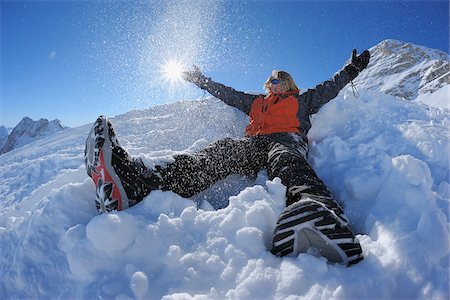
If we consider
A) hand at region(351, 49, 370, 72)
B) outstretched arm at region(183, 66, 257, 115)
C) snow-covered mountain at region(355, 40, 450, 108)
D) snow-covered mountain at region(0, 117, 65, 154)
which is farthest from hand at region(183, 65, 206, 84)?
snow-covered mountain at region(0, 117, 65, 154)

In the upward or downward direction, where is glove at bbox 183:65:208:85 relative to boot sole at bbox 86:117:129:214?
upward

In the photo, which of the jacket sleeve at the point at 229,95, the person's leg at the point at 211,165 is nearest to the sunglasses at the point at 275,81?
the jacket sleeve at the point at 229,95

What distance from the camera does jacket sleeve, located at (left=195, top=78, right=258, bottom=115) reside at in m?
4.19

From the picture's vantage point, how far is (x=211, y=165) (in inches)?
105

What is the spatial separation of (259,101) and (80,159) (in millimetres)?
2227

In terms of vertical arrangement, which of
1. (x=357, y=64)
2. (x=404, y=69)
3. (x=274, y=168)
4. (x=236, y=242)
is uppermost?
(x=404, y=69)

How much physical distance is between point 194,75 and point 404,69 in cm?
16787

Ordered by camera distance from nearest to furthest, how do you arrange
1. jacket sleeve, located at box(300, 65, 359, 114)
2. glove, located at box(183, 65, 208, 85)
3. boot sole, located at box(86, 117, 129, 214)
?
boot sole, located at box(86, 117, 129, 214)
jacket sleeve, located at box(300, 65, 359, 114)
glove, located at box(183, 65, 208, 85)

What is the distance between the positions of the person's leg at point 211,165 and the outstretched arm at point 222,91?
1.18 metres

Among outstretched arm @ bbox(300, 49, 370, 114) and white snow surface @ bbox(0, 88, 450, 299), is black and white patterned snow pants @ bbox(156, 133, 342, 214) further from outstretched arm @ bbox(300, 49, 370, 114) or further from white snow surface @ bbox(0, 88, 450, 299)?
outstretched arm @ bbox(300, 49, 370, 114)

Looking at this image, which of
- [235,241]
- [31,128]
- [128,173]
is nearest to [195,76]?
[128,173]

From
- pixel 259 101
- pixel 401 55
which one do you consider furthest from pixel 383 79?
pixel 259 101

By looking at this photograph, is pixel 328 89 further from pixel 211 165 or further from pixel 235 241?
pixel 235 241

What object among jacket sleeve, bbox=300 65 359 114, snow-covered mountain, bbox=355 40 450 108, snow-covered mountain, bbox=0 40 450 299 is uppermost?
snow-covered mountain, bbox=355 40 450 108
